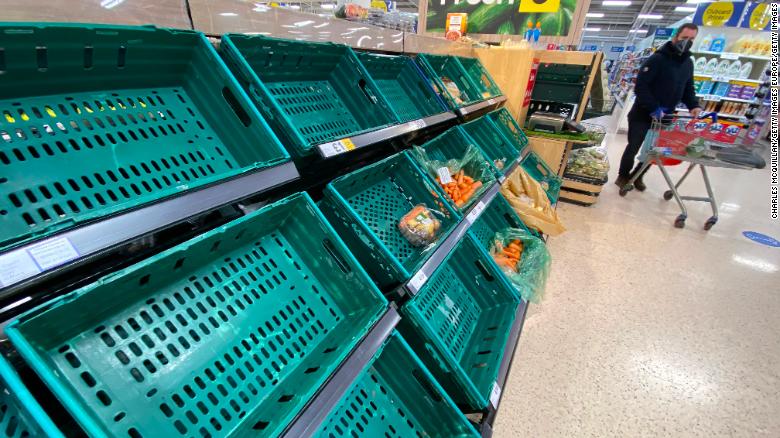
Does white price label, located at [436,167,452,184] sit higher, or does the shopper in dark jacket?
white price label, located at [436,167,452,184]

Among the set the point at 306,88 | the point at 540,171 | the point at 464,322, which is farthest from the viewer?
the point at 540,171

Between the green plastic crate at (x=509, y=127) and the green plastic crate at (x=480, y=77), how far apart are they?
0.17 meters

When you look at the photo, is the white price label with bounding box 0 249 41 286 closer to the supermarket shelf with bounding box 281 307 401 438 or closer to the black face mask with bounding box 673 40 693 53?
the supermarket shelf with bounding box 281 307 401 438

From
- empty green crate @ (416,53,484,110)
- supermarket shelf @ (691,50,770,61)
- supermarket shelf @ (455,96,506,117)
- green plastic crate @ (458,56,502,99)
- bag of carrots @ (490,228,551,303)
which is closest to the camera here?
bag of carrots @ (490,228,551,303)

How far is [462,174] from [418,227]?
2.56 ft

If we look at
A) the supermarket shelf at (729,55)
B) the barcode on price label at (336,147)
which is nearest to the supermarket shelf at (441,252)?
the barcode on price label at (336,147)

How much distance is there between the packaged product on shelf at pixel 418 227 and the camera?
1.44 metres

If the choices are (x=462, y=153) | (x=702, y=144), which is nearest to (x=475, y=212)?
(x=462, y=153)

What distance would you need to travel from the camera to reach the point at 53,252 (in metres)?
0.50

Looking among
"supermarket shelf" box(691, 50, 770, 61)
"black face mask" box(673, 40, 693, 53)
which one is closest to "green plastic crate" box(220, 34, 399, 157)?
"black face mask" box(673, 40, 693, 53)

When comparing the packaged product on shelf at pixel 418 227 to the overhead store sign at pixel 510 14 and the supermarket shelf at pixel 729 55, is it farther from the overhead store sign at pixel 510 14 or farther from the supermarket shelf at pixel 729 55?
the supermarket shelf at pixel 729 55

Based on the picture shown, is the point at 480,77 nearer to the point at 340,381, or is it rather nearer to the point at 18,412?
the point at 340,381

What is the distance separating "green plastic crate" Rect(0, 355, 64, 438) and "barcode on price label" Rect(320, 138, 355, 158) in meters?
0.73

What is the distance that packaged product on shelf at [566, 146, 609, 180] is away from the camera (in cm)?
381
